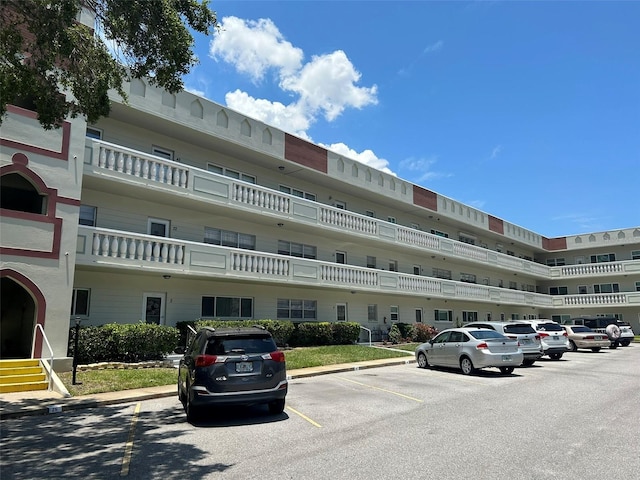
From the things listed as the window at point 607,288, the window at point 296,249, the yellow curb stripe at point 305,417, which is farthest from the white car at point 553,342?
the window at point 607,288

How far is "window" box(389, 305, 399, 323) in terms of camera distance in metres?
30.5

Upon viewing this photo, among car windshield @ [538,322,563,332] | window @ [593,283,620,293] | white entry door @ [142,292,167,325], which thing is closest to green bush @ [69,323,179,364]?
white entry door @ [142,292,167,325]

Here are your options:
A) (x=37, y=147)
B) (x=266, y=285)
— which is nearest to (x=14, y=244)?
(x=37, y=147)

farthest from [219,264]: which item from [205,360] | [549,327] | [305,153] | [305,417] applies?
[549,327]

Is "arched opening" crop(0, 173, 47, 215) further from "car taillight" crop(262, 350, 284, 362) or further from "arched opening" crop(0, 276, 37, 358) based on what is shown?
"car taillight" crop(262, 350, 284, 362)

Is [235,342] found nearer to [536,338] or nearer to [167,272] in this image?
[167,272]

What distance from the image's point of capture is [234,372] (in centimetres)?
874

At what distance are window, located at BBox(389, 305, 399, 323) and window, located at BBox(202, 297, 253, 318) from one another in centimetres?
1146

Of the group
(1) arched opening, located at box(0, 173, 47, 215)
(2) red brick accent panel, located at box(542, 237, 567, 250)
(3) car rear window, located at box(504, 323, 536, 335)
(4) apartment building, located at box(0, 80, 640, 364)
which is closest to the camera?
(4) apartment building, located at box(0, 80, 640, 364)

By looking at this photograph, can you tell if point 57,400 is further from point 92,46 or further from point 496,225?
point 496,225

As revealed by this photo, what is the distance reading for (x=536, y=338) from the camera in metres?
18.8

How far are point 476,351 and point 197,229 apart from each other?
41.3 ft

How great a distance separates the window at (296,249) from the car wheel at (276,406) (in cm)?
1494

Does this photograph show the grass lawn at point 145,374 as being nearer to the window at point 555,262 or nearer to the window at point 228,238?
the window at point 228,238
